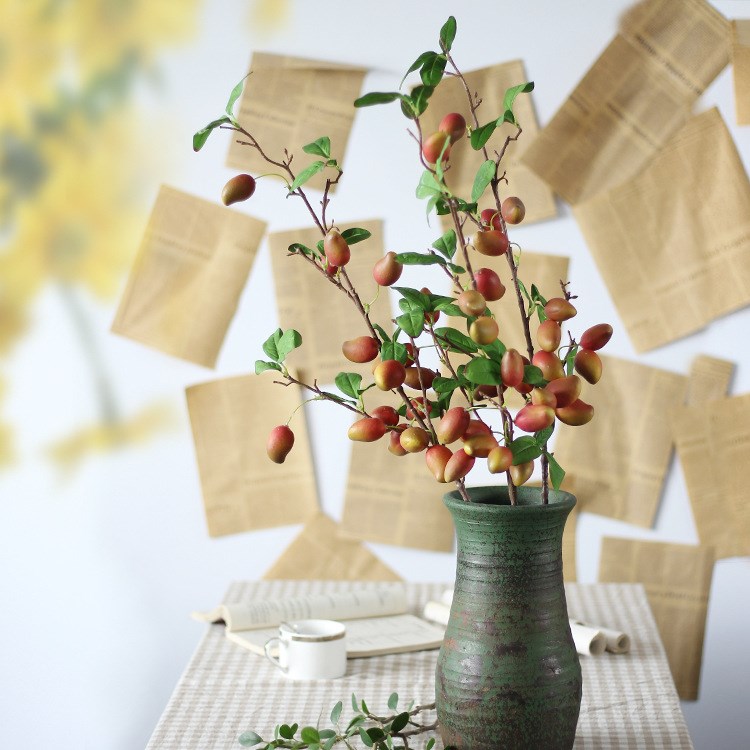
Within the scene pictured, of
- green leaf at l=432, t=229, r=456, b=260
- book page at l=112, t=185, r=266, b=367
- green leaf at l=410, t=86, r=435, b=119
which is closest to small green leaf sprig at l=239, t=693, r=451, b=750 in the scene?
green leaf at l=432, t=229, r=456, b=260

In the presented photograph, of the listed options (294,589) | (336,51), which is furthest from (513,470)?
(336,51)

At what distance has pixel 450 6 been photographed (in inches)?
66.1

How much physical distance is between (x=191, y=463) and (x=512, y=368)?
1135 mm

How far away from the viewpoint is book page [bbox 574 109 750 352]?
5.44ft

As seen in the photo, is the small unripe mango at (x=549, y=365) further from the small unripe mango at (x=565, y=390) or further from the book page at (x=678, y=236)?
the book page at (x=678, y=236)

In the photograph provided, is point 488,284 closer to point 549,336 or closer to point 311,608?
point 549,336

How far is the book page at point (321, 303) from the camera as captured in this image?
5.72 feet

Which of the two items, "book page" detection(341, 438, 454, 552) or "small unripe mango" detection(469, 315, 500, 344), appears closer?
"small unripe mango" detection(469, 315, 500, 344)

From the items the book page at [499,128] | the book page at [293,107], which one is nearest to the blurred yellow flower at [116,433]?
the book page at [293,107]

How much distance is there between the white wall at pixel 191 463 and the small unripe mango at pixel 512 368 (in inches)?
39.2

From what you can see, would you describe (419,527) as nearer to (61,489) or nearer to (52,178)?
(61,489)

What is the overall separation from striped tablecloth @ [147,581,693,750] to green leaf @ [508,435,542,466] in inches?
13.9

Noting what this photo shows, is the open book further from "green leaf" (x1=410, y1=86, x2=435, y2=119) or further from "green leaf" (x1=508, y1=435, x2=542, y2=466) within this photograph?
"green leaf" (x1=410, y1=86, x2=435, y2=119)

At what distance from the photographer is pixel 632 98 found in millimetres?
1670
